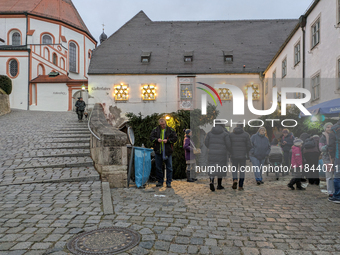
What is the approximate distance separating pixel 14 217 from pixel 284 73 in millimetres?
19405

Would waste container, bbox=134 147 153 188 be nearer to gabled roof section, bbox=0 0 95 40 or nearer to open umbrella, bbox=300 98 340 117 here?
open umbrella, bbox=300 98 340 117

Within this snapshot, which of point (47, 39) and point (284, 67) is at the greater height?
point (47, 39)

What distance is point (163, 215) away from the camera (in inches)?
195

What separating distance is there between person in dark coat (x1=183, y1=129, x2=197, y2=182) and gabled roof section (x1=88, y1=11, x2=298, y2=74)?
1859 cm

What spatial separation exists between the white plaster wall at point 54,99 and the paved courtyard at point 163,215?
94.9ft

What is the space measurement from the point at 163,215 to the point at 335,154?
3786mm

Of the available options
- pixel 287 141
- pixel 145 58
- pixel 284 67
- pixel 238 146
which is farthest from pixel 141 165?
pixel 145 58

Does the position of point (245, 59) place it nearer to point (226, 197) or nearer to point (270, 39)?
point (270, 39)

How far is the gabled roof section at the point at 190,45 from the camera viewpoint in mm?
27719

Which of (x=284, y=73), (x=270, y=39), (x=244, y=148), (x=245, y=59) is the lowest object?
(x=244, y=148)

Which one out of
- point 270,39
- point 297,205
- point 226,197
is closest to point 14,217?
point 226,197

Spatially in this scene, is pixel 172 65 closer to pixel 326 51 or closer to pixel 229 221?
pixel 326 51

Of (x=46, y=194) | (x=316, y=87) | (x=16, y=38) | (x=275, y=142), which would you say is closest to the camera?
(x=46, y=194)

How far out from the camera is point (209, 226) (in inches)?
176
